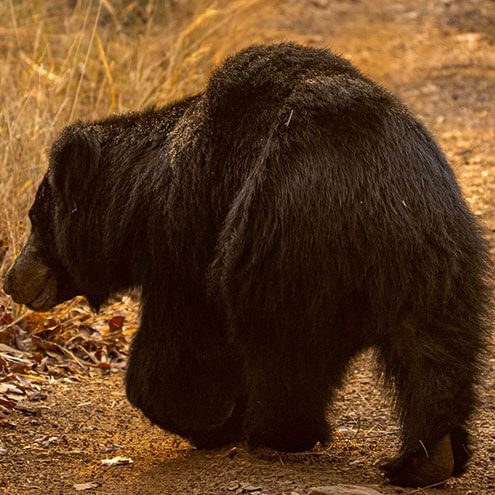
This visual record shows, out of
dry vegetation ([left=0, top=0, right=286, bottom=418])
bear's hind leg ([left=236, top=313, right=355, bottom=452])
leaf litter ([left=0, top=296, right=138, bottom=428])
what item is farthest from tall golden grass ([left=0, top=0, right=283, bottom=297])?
bear's hind leg ([left=236, top=313, right=355, bottom=452])

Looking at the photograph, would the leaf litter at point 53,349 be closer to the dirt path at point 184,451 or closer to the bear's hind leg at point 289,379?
the dirt path at point 184,451

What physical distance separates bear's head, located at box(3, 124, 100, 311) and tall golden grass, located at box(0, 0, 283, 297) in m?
0.88

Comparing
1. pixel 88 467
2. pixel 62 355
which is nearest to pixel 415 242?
pixel 88 467

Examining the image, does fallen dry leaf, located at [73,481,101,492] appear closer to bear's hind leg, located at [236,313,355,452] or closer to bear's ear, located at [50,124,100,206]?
bear's hind leg, located at [236,313,355,452]

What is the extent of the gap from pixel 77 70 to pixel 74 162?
3923 millimetres

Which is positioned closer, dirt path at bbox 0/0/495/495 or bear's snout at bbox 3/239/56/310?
dirt path at bbox 0/0/495/495

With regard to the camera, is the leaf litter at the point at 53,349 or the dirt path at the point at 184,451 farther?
the leaf litter at the point at 53,349

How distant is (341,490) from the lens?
278 centimetres

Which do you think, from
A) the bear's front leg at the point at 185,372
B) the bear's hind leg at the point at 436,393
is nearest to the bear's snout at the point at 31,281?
the bear's front leg at the point at 185,372

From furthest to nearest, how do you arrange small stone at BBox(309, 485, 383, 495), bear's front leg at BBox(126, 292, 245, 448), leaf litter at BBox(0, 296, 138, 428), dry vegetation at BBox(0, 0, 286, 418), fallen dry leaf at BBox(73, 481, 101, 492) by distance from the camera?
dry vegetation at BBox(0, 0, 286, 418), leaf litter at BBox(0, 296, 138, 428), bear's front leg at BBox(126, 292, 245, 448), fallen dry leaf at BBox(73, 481, 101, 492), small stone at BBox(309, 485, 383, 495)

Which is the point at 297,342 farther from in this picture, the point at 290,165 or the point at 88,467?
the point at 88,467

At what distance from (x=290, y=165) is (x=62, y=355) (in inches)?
94.7

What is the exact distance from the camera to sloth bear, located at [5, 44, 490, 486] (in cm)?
302

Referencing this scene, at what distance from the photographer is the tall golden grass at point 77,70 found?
209 inches
